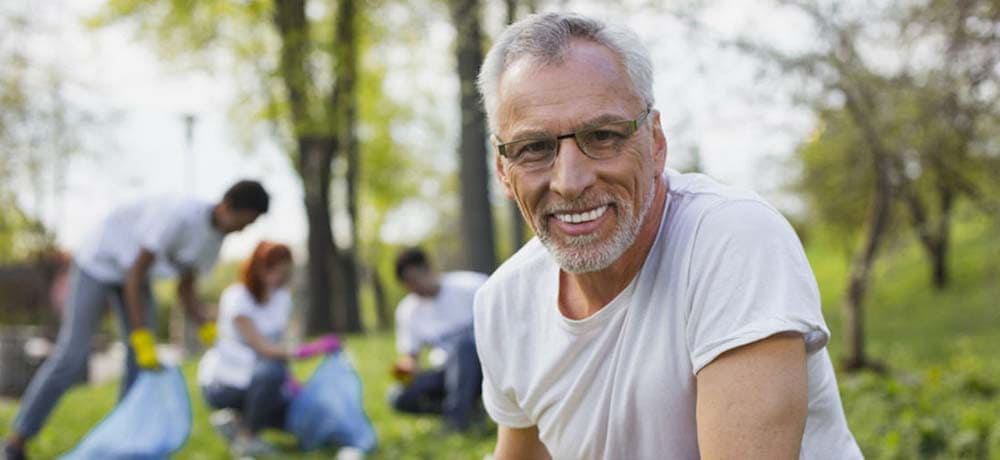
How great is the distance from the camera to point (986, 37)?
486 centimetres

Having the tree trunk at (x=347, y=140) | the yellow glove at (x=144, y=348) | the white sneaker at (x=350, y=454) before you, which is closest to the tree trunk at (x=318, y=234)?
the tree trunk at (x=347, y=140)

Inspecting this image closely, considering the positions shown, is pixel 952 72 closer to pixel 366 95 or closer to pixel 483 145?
pixel 483 145

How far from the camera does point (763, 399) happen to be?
1.48 m

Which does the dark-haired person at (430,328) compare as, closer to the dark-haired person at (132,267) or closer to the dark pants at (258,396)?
the dark pants at (258,396)

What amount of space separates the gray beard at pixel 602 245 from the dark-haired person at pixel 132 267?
361 centimetres

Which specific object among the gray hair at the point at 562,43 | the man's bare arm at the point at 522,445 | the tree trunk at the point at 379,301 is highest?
the gray hair at the point at 562,43

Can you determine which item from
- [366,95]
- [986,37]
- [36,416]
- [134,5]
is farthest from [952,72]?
[366,95]

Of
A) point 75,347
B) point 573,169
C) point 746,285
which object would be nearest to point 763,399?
point 746,285

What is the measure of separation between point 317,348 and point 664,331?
15.1ft

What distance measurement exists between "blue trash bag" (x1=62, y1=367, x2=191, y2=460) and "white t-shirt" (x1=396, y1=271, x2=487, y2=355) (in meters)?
→ 1.89

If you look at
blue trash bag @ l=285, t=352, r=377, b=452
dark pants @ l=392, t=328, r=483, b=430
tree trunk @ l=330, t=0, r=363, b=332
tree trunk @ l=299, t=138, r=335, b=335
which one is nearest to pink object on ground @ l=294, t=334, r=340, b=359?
blue trash bag @ l=285, t=352, r=377, b=452

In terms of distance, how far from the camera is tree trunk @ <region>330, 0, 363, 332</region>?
14021 millimetres

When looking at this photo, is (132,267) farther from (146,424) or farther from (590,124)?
(590,124)

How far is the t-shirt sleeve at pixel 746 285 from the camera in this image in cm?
148
